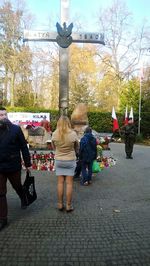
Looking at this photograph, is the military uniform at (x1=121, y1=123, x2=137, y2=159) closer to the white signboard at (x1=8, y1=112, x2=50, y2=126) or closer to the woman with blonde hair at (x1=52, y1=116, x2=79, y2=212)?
the woman with blonde hair at (x1=52, y1=116, x2=79, y2=212)

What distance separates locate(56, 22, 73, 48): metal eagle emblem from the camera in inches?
430

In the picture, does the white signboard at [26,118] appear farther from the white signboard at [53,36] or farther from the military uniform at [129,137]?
the white signboard at [53,36]

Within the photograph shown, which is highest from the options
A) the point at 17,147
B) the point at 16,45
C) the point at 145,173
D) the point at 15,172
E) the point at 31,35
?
the point at 16,45

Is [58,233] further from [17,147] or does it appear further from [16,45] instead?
[16,45]

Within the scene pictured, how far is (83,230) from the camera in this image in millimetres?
5594

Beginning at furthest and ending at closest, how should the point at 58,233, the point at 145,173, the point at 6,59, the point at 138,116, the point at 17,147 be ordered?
the point at 6,59
the point at 138,116
the point at 145,173
the point at 17,147
the point at 58,233

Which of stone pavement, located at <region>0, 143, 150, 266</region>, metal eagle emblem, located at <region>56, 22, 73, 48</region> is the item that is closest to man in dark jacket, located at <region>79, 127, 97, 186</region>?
stone pavement, located at <region>0, 143, 150, 266</region>

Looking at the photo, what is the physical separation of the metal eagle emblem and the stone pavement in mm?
4576

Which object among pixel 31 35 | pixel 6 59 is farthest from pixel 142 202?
pixel 6 59

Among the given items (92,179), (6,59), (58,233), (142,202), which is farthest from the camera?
(6,59)

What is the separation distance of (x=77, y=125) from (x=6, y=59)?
3296 centimetres

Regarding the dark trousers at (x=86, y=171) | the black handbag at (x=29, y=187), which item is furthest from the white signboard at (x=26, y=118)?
the black handbag at (x=29, y=187)

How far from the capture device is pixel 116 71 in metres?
44.6

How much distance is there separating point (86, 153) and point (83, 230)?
3480mm
